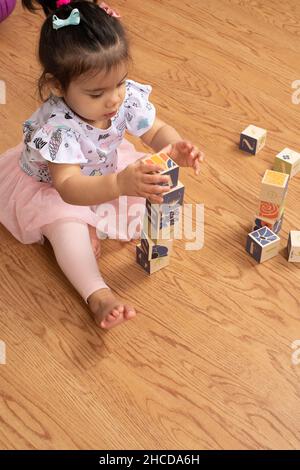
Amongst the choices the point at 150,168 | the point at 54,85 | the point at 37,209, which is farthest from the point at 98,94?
the point at 37,209

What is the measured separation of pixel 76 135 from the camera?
127 centimetres

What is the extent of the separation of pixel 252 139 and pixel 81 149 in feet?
1.65

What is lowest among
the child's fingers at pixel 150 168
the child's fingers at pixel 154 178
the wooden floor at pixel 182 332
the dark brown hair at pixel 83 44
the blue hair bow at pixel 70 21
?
the wooden floor at pixel 182 332

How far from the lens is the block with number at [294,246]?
4.46 feet

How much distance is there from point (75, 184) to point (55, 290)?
0.83ft

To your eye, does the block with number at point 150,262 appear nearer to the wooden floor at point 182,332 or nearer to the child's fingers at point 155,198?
the wooden floor at point 182,332

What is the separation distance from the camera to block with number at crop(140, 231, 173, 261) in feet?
4.24

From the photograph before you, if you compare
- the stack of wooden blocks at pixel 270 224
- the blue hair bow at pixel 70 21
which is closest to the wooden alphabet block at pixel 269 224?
the stack of wooden blocks at pixel 270 224

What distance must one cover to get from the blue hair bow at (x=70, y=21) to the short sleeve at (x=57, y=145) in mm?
196

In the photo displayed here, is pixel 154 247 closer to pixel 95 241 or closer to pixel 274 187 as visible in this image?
pixel 95 241

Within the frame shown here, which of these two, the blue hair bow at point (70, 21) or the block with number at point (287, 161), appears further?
the block with number at point (287, 161)

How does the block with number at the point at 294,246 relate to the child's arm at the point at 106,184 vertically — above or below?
below

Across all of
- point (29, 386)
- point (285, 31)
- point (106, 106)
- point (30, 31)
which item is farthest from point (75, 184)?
point (285, 31)

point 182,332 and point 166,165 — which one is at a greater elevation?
point 166,165
